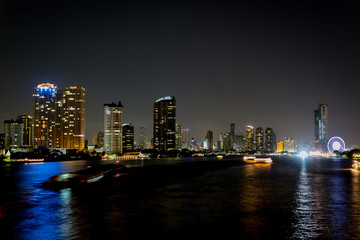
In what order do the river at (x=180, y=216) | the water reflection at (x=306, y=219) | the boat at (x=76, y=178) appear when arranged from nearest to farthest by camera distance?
the water reflection at (x=306, y=219), the river at (x=180, y=216), the boat at (x=76, y=178)

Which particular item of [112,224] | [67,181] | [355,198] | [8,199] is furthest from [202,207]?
[67,181]

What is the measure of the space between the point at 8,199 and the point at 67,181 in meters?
14.0

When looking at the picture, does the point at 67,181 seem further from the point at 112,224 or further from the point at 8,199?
the point at 112,224

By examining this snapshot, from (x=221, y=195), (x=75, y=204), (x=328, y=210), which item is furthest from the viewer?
(x=221, y=195)

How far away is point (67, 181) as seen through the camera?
49.3m

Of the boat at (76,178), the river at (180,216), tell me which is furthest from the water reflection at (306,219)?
the boat at (76,178)

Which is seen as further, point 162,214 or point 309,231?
point 162,214

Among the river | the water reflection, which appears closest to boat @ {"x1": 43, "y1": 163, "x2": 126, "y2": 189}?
the river

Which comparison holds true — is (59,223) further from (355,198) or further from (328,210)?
(355,198)

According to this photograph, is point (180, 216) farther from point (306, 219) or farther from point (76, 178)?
point (76, 178)

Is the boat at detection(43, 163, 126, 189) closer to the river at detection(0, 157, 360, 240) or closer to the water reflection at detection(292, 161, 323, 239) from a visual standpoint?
the river at detection(0, 157, 360, 240)

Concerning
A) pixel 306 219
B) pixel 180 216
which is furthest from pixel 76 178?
pixel 306 219

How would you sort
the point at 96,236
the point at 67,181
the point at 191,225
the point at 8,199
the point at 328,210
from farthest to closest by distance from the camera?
the point at 67,181
the point at 8,199
the point at 328,210
the point at 191,225
the point at 96,236

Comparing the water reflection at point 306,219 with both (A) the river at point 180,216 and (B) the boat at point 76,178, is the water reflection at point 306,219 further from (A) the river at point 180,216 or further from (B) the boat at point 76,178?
(B) the boat at point 76,178
